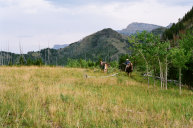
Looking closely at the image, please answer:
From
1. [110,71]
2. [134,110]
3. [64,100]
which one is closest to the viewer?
[134,110]

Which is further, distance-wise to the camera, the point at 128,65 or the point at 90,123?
the point at 128,65

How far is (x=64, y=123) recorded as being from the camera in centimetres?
464

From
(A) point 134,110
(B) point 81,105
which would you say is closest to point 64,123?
(B) point 81,105

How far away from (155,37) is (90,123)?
1303cm

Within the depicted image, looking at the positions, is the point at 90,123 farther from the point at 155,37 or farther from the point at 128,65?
the point at 128,65

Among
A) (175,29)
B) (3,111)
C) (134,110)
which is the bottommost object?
(134,110)

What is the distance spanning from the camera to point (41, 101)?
670 cm

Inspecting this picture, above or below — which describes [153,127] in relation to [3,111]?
below

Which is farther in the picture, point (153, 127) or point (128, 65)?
point (128, 65)

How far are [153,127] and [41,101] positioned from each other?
4.66 m

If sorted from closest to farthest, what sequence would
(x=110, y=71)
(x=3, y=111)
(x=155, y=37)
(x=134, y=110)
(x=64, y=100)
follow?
(x=3, y=111) < (x=134, y=110) < (x=64, y=100) < (x=155, y=37) < (x=110, y=71)

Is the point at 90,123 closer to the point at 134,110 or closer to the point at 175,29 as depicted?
the point at 134,110

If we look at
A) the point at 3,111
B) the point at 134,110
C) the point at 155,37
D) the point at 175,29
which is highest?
the point at 175,29

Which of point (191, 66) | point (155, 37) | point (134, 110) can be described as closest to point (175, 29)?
point (191, 66)
